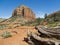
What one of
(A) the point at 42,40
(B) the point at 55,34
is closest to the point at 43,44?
(A) the point at 42,40

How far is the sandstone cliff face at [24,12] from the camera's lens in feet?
249

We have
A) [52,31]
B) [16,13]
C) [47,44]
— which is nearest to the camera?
[47,44]

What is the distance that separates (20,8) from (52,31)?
224 ft

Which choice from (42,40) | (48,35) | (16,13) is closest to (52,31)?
(48,35)

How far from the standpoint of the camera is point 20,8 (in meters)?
77.7

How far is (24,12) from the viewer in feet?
254

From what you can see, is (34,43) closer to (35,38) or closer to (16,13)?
(35,38)

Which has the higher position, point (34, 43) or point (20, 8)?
point (20, 8)

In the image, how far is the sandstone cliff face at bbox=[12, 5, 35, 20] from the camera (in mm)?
75875

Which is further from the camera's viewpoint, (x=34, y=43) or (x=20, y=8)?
(x=20, y=8)

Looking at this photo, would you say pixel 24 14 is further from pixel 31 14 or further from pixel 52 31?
pixel 52 31

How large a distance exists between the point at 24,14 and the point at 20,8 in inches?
145

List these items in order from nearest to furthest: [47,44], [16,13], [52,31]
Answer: [47,44] → [52,31] → [16,13]

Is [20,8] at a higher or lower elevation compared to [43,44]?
higher
